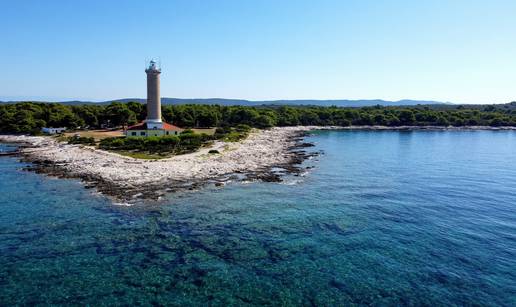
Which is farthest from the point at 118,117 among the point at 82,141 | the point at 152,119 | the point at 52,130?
the point at 82,141

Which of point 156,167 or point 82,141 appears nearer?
point 156,167

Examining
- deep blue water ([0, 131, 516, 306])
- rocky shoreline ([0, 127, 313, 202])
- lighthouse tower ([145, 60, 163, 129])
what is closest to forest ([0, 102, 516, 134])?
lighthouse tower ([145, 60, 163, 129])

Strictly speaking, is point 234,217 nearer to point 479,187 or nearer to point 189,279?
point 189,279

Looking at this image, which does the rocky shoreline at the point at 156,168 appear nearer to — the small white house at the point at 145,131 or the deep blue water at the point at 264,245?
the deep blue water at the point at 264,245

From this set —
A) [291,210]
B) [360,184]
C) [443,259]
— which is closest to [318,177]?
[360,184]

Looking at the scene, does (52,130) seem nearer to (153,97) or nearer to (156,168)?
(153,97)
